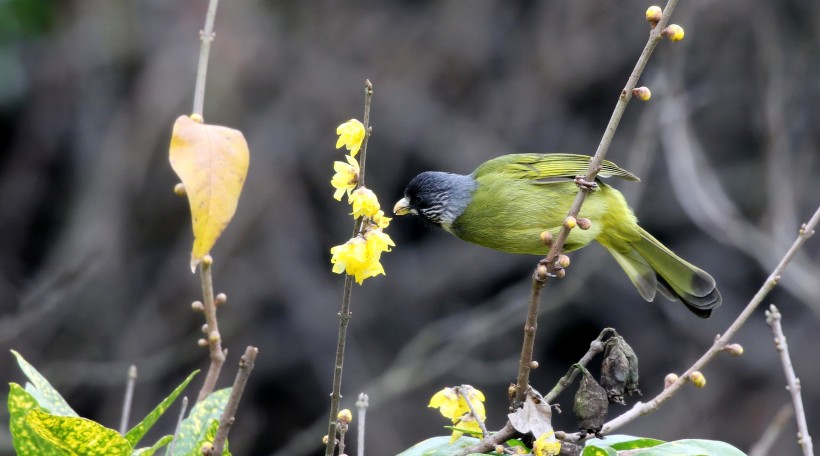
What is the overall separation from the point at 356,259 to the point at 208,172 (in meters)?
0.33

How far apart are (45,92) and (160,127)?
3.09 ft

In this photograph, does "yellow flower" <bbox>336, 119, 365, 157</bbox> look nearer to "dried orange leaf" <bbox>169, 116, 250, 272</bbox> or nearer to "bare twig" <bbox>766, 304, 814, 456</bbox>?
"dried orange leaf" <bbox>169, 116, 250, 272</bbox>

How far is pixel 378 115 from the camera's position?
7812 millimetres

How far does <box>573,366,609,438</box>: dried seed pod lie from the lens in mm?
1989

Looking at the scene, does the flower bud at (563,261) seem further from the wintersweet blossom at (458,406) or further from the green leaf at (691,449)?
the green leaf at (691,449)

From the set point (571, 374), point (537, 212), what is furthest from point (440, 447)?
point (537, 212)

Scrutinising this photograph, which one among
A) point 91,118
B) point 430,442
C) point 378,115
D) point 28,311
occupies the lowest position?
point 430,442

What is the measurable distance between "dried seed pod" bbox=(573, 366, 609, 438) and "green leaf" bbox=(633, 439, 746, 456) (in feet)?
0.36

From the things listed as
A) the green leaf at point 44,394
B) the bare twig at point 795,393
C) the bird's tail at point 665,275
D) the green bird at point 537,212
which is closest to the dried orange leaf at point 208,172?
the green leaf at point 44,394

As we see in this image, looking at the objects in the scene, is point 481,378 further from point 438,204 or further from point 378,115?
point 438,204

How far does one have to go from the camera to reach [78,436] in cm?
189

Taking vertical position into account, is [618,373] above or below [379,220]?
below

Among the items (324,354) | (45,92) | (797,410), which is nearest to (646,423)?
(324,354)

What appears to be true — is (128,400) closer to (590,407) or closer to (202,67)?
(202,67)
